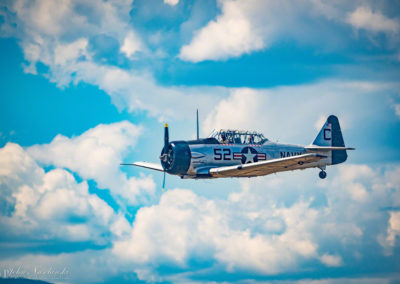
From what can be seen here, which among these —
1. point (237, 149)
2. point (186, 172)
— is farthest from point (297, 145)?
point (186, 172)

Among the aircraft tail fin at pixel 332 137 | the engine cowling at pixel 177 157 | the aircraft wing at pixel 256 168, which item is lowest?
the aircraft wing at pixel 256 168

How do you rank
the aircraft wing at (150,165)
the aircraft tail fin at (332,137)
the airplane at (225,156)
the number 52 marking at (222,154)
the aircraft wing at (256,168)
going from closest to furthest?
the aircraft wing at (256,168) → the airplane at (225,156) → the number 52 marking at (222,154) → the aircraft wing at (150,165) → the aircraft tail fin at (332,137)

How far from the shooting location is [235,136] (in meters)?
37.7

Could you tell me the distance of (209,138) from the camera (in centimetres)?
3703

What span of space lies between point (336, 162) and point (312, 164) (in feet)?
8.15

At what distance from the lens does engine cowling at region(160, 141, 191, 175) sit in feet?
117

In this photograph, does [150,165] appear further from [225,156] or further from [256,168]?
[256,168]

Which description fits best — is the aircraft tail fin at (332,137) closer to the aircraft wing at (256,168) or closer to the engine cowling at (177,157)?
the aircraft wing at (256,168)

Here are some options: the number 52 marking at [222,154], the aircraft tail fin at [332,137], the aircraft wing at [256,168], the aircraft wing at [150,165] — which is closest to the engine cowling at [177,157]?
the aircraft wing at [256,168]

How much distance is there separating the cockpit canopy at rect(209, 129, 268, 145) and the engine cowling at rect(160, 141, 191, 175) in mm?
2280

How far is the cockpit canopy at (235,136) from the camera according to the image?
37.3 m

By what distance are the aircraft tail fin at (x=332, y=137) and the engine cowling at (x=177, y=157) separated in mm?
11674

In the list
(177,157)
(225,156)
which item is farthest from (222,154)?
(177,157)

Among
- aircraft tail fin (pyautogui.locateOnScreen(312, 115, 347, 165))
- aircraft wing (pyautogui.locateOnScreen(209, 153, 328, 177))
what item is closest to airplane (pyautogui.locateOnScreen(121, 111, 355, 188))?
aircraft wing (pyautogui.locateOnScreen(209, 153, 328, 177))
